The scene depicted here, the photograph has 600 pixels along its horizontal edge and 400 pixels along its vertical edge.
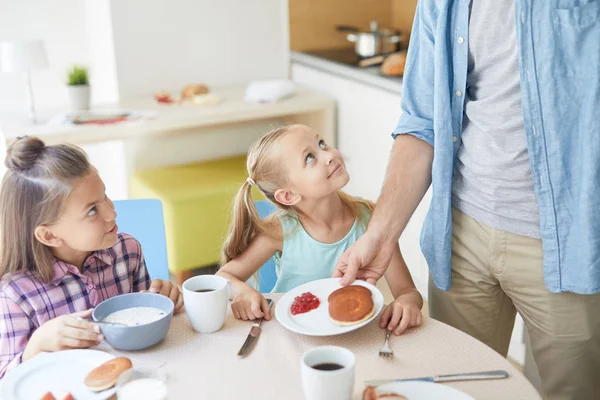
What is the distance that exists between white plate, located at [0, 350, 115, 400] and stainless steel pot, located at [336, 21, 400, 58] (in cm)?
229

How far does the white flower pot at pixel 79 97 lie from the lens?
3.08 metres

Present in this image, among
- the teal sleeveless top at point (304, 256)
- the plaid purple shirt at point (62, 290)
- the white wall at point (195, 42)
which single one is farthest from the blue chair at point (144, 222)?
the white wall at point (195, 42)

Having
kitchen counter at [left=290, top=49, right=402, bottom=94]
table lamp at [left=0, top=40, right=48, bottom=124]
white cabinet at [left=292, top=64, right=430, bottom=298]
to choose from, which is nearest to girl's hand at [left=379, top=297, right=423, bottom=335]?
white cabinet at [left=292, top=64, right=430, bottom=298]

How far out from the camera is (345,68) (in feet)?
10.4

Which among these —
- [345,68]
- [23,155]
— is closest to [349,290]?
[23,155]

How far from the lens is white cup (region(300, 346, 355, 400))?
105 centimetres

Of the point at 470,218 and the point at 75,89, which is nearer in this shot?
the point at 470,218

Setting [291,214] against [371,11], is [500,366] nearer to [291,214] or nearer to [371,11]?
[291,214]

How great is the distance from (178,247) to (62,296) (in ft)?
5.30

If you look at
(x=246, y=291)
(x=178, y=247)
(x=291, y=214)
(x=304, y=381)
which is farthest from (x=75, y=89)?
(x=304, y=381)

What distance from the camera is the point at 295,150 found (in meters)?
1.70

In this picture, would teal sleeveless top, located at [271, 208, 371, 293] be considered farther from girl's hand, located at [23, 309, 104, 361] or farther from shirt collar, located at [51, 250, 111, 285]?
girl's hand, located at [23, 309, 104, 361]

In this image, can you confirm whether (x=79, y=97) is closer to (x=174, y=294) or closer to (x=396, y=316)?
(x=174, y=294)

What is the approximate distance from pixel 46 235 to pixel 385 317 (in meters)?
0.67
